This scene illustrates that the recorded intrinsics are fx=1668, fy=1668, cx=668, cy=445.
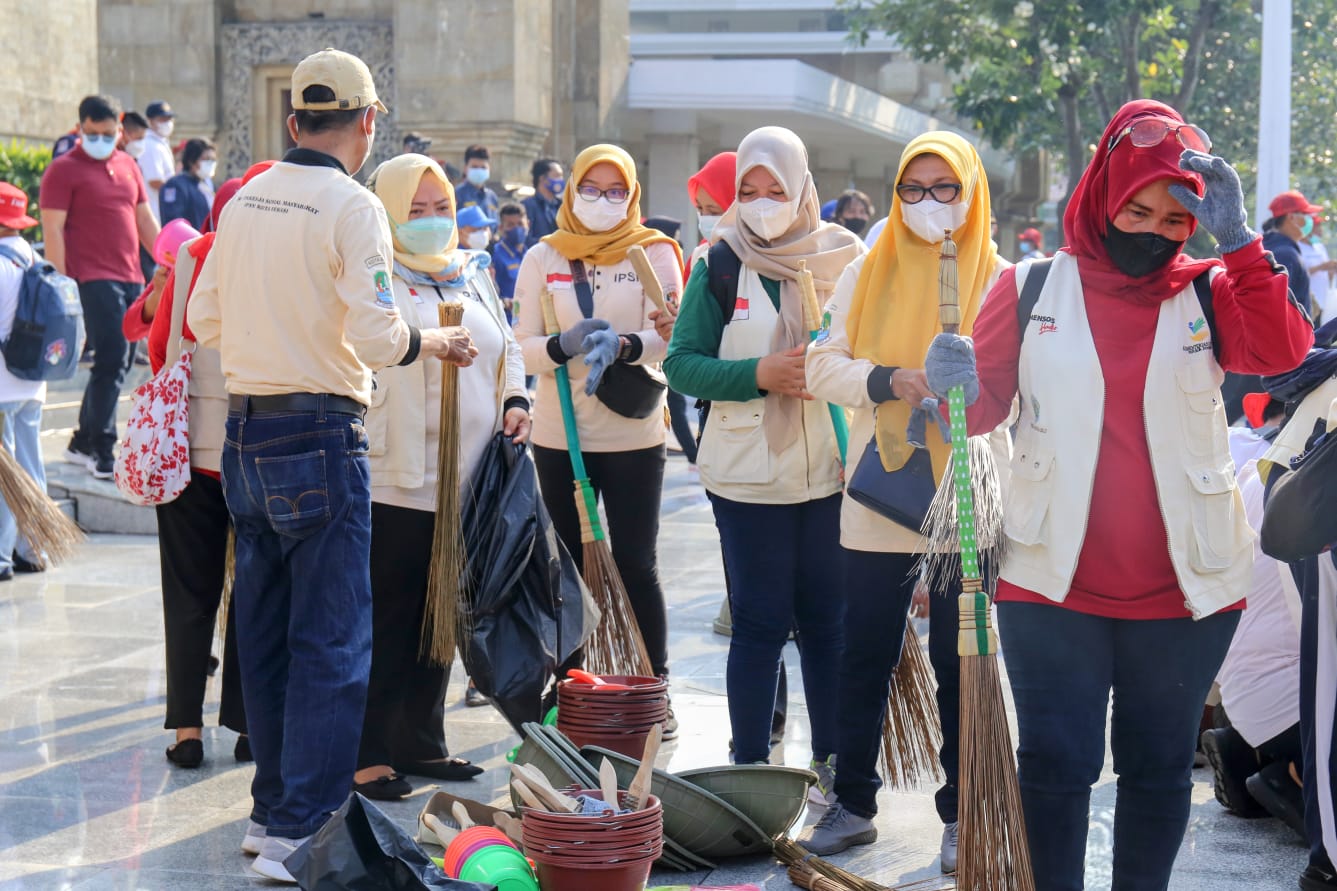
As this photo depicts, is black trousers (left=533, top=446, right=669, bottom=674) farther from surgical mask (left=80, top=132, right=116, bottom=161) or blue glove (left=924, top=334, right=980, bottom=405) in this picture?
surgical mask (left=80, top=132, right=116, bottom=161)

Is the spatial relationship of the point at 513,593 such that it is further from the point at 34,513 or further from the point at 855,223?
the point at 855,223

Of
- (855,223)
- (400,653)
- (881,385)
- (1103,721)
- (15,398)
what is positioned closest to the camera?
(1103,721)

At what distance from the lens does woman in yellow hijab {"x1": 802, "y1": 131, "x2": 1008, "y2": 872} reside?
13.6 feet

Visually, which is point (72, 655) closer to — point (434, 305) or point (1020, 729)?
point (434, 305)

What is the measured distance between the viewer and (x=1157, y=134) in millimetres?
3238

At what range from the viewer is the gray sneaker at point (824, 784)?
4.55m

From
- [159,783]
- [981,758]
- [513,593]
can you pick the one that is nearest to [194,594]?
[159,783]

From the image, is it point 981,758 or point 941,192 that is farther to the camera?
point 941,192

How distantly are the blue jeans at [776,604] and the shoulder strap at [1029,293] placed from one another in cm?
136

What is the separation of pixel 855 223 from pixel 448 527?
773 centimetres

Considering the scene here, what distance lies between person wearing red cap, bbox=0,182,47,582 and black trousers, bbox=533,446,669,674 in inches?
134

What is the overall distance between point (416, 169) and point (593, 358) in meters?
0.85

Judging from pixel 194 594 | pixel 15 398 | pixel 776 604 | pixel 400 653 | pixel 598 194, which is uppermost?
pixel 598 194

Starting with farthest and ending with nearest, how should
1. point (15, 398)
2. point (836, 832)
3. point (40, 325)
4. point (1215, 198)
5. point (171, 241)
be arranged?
point (15, 398) → point (40, 325) → point (171, 241) → point (836, 832) → point (1215, 198)
